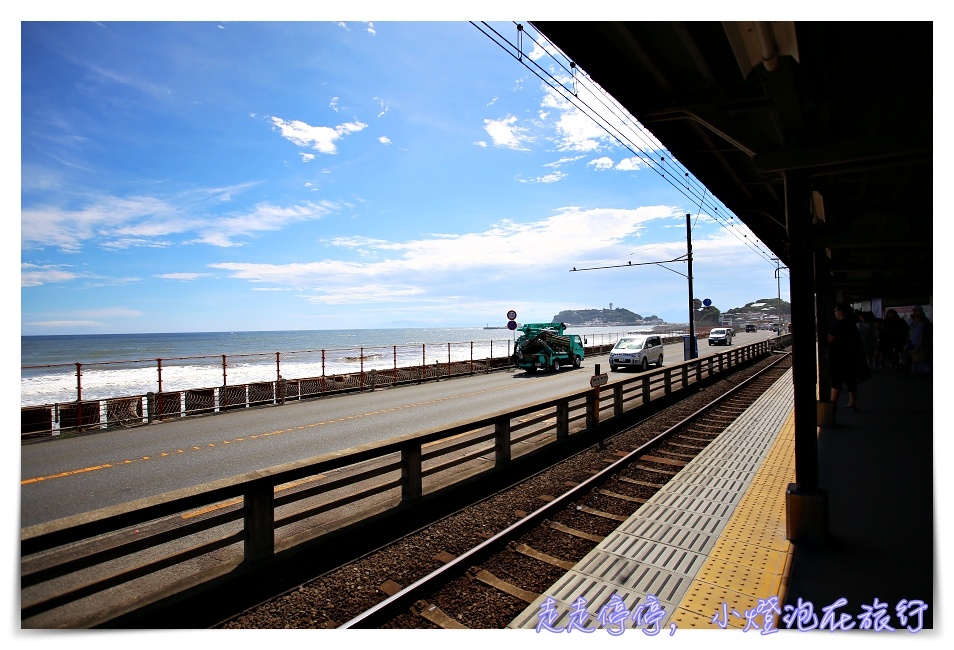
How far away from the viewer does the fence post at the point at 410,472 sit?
5.74 meters

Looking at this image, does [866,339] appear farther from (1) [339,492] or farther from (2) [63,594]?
(2) [63,594]

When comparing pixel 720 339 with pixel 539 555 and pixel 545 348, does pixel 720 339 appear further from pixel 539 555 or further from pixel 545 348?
pixel 539 555

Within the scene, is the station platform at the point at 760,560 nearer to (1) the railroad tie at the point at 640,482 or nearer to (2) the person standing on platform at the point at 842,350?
(1) the railroad tie at the point at 640,482

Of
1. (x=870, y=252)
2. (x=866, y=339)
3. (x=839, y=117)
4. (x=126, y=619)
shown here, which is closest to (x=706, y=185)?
(x=839, y=117)

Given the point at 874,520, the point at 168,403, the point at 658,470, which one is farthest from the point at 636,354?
the point at 168,403

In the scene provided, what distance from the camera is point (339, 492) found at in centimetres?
670

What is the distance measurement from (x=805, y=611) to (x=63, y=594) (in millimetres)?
5301

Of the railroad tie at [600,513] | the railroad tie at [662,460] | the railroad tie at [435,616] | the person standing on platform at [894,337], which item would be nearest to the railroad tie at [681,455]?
the railroad tie at [662,460]

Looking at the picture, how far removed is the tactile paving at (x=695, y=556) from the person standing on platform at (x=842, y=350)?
3.47 meters

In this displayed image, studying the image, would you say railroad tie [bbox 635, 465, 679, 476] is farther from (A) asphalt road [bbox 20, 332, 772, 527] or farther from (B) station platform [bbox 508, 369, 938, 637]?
(A) asphalt road [bbox 20, 332, 772, 527]

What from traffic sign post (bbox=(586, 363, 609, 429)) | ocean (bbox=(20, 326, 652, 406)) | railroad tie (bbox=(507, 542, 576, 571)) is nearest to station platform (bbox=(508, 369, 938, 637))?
railroad tie (bbox=(507, 542, 576, 571))

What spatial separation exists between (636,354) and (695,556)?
22177 millimetres

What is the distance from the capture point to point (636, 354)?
2566cm

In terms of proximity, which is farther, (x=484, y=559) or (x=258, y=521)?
(x=484, y=559)
